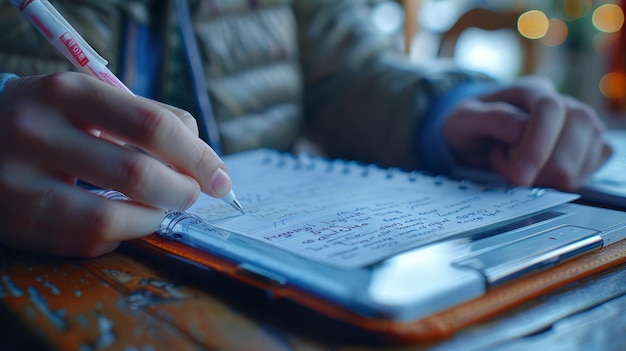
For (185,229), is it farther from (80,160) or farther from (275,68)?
(275,68)

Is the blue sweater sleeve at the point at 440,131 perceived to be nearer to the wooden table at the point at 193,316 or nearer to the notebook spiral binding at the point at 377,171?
the notebook spiral binding at the point at 377,171

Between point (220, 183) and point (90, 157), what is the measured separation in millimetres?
75

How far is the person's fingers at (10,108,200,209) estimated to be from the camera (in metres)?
0.30

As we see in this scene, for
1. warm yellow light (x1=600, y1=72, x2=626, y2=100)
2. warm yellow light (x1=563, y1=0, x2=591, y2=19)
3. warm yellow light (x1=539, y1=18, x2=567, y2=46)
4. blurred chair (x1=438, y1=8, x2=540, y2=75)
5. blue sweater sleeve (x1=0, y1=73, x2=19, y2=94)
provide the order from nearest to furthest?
blue sweater sleeve (x1=0, y1=73, x2=19, y2=94) → blurred chair (x1=438, y1=8, x2=540, y2=75) → warm yellow light (x1=600, y1=72, x2=626, y2=100) → warm yellow light (x1=563, y1=0, x2=591, y2=19) → warm yellow light (x1=539, y1=18, x2=567, y2=46)

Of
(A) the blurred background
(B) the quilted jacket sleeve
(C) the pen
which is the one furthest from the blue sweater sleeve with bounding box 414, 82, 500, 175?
(A) the blurred background

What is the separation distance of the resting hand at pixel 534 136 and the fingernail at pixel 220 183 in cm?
27

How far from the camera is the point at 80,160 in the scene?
0.98ft

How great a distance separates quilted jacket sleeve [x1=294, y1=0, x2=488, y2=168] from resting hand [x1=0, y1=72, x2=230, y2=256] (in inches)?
17.7

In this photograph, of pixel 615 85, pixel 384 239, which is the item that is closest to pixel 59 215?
pixel 384 239

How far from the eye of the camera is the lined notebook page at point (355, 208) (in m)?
0.30

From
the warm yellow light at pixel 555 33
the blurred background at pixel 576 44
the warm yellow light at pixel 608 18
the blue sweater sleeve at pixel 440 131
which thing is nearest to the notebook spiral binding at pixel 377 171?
the blue sweater sleeve at pixel 440 131

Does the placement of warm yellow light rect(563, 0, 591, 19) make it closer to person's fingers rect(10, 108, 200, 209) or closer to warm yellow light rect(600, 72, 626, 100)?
warm yellow light rect(600, 72, 626, 100)

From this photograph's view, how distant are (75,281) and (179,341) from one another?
0.31ft

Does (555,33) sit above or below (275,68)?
above
